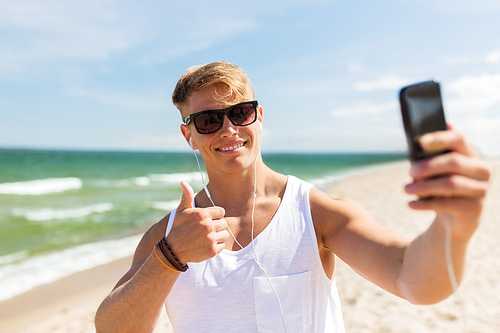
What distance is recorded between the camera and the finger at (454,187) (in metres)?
0.90

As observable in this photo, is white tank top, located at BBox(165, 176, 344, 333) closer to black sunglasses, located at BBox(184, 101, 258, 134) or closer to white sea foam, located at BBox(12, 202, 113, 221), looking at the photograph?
black sunglasses, located at BBox(184, 101, 258, 134)

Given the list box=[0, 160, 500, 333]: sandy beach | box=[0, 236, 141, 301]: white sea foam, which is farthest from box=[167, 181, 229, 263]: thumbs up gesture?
box=[0, 236, 141, 301]: white sea foam

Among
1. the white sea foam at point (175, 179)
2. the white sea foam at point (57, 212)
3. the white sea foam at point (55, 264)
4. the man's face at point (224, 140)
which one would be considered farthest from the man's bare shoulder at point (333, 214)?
the white sea foam at point (175, 179)

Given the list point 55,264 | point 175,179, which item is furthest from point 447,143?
point 175,179

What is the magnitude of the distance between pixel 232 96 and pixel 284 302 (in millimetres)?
1301

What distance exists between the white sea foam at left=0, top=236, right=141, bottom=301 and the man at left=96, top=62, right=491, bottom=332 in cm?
576

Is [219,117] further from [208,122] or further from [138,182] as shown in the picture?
[138,182]

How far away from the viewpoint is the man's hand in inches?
35.3

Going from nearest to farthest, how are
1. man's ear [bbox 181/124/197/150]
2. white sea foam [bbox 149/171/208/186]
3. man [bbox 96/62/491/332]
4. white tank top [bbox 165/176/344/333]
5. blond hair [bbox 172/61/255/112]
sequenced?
man [bbox 96/62/491/332]
white tank top [bbox 165/176/344/333]
blond hair [bbox 172/61/255/112]
man's ear [bbox 181/124/197/150]
white sea foam [bbox 149/171/208/186]

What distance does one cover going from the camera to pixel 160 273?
5.38ft

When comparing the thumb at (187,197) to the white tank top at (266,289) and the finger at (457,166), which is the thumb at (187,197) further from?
the finger at (457,166)

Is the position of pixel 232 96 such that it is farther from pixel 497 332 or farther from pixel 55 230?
pixel 55 230

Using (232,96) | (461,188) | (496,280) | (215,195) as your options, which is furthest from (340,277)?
(461,188)

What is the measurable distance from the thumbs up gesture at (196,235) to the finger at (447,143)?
103cm
